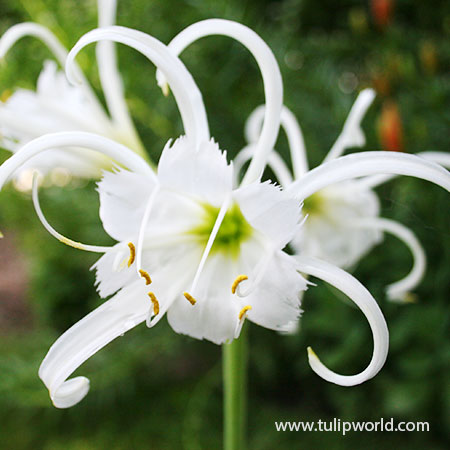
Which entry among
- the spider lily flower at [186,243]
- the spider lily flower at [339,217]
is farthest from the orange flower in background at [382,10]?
the spider lily flower at [186,243]

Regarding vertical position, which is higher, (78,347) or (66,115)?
(66,115)

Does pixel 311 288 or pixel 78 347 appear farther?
pixel 311 288

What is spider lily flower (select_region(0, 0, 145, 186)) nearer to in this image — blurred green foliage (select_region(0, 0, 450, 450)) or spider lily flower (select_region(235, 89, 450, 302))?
spider lily flower (select_region(235, 89, 450, 302))

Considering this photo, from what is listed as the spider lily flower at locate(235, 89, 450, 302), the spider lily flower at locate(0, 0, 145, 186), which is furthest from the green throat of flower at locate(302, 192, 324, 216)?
the spider lily flower at locate(0, 0, 145, 186)

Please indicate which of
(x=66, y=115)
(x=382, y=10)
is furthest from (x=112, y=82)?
(x=382, y=10)

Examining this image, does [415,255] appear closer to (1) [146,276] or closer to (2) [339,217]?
(2) [339,217]
